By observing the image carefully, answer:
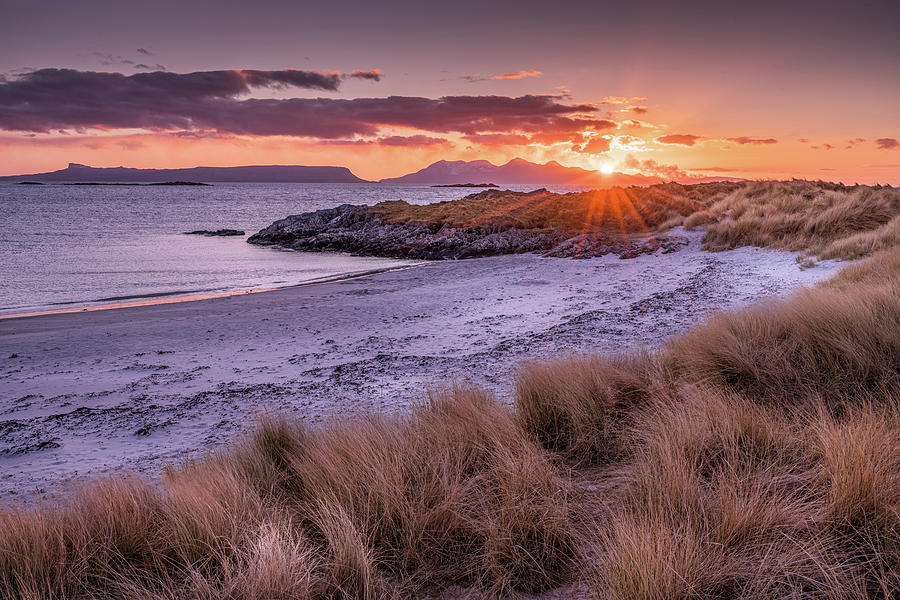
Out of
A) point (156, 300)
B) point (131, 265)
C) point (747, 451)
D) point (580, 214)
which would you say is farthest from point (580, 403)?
point (580, 214)

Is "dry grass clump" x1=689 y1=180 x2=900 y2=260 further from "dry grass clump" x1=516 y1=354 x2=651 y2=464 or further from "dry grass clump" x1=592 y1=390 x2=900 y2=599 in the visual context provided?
"dry grass clump" x1=592 y1=390 x2=900 y2=599

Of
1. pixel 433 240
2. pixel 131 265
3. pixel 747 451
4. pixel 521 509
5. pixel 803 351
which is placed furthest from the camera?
pixel 433 240

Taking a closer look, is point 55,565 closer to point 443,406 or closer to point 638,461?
point 443,406

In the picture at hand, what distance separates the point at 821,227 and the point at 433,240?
53.8 feet

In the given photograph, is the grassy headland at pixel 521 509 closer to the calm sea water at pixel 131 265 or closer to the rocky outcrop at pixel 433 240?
the calm sea water at pixel 131 265

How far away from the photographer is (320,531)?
2.73 meters

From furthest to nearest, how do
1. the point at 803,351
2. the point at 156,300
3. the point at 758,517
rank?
the point at 156,300 → the point at 803,351 → the point at 758,517

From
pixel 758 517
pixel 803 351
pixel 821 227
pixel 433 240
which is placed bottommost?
pixel 758 517

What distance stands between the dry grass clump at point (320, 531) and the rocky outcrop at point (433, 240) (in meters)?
15.8

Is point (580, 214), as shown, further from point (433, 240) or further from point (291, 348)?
point (291, 348)

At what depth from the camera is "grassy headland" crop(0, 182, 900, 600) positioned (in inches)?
87.5

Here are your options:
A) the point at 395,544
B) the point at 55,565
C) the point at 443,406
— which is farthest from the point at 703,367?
the point at 55,565

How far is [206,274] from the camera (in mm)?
19438

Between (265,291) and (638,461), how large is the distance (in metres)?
13.9
